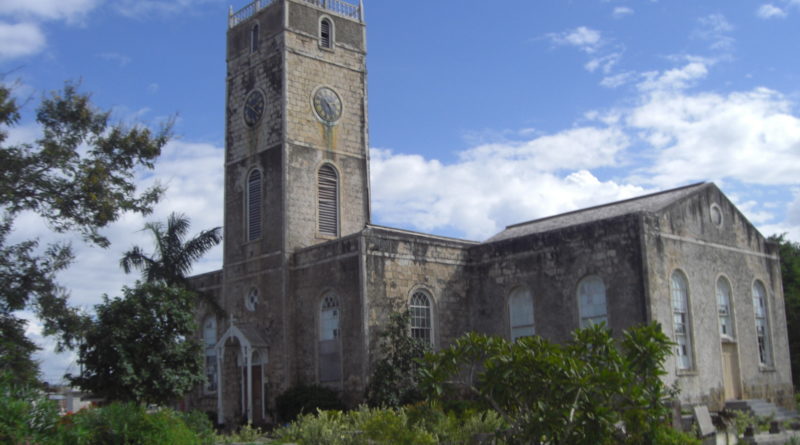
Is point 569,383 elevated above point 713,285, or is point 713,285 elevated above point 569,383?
point 713,285

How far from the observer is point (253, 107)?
31281 mm

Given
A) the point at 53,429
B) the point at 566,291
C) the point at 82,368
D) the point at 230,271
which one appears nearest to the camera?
the point at 53,429

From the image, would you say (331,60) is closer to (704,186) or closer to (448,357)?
(704,186)

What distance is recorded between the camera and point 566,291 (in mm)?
25375

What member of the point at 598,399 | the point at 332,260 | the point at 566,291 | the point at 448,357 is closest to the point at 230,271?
the point at 332,260

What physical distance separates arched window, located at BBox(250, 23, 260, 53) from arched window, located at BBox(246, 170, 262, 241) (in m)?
4.91

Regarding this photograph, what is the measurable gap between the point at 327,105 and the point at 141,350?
13.4 m

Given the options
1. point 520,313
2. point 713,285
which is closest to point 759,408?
point 713,285

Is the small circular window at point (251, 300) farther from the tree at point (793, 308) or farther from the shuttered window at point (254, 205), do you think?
the tree at point (793, 308)

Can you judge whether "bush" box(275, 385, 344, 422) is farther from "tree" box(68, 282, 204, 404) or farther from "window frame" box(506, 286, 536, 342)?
"window frame" box(506, 286, 536, 342)

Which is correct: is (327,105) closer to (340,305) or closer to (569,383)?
(340,305)

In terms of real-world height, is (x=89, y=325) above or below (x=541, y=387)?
above

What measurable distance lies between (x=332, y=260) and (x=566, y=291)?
7.50 m

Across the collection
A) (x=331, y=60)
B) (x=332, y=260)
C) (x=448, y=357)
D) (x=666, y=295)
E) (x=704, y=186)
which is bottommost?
(x=448, y=357)
